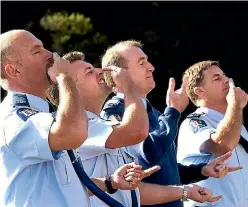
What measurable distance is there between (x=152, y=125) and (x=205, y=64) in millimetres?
1260

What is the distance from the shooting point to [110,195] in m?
4.29

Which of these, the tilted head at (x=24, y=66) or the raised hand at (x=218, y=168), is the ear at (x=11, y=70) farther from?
the raised hand at (x=218, y=168)

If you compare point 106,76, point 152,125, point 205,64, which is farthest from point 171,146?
point 205,64

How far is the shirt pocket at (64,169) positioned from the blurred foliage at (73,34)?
5.61m

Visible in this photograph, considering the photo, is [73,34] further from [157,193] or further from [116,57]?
[157,193]

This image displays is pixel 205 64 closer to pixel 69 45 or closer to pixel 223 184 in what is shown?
pixel 223 184

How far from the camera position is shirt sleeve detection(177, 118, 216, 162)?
5.59 meters

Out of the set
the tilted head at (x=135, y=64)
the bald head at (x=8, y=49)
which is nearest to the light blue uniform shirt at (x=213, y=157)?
the tilted head at (x=135, y=64)

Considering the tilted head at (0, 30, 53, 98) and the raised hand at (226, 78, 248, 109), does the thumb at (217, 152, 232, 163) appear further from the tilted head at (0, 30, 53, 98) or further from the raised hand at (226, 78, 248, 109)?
the tilted head at (0, 30, 53, 98)

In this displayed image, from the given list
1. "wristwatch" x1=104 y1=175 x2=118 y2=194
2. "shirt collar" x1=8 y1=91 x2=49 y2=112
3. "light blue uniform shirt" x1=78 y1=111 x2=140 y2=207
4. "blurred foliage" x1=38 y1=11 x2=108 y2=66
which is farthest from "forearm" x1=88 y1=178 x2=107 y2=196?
"blurred foliage" x1=38 y1=11 x2=108 y2=66

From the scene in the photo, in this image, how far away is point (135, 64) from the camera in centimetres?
507

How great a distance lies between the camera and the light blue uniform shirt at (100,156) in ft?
14.1

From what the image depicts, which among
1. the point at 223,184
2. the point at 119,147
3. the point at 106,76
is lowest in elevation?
the point at 223,184

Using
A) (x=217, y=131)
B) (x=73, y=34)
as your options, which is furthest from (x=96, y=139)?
(x=73, y=34)
